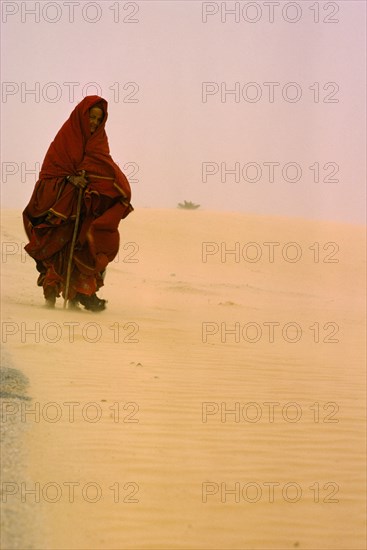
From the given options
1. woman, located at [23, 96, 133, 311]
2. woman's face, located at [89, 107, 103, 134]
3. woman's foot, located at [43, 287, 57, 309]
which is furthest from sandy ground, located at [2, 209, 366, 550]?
woman's face, located at [89, 107, 103, 134]

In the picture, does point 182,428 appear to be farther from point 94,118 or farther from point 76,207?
point 94,118

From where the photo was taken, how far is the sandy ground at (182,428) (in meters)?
4.54

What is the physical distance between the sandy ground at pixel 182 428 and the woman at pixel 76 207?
0.50 metres

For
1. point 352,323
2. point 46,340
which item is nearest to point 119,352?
point 46,340

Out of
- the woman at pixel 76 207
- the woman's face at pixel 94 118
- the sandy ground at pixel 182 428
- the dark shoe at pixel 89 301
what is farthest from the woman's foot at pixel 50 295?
the woman's face at pixel 94 118

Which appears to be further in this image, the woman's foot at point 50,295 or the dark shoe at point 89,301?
the dark shoe at point 89,301

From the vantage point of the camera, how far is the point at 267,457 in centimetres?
570

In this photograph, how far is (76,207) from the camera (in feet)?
37.5

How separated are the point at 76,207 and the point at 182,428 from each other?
18.7 ft

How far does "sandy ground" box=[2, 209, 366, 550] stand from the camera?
179 inches

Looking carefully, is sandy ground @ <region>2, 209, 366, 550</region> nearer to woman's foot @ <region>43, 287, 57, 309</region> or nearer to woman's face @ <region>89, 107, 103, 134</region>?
woman's foot @ <region>43, 287, 57, 309</region>

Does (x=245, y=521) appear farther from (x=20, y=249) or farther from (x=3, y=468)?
(x=20, y=249)

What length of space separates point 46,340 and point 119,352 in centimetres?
75

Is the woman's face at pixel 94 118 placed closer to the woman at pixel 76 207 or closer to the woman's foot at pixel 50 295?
the woman at pixel 76 207
